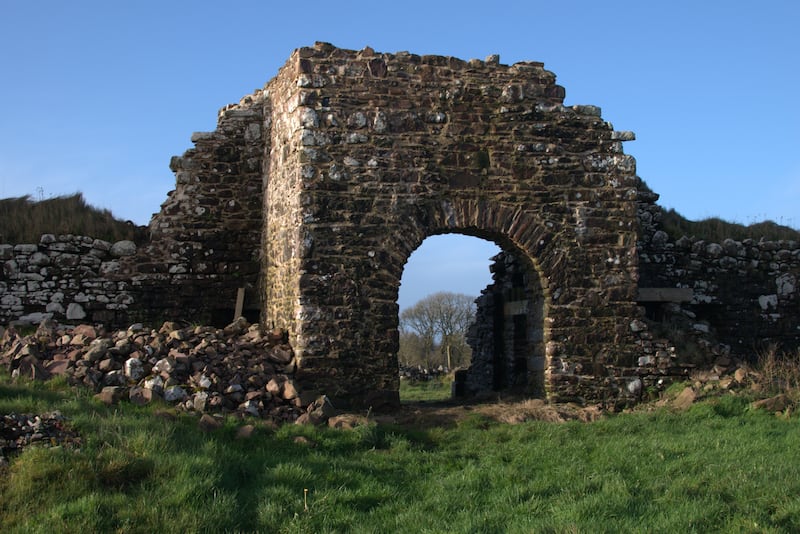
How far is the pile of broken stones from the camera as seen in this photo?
9.10 meters

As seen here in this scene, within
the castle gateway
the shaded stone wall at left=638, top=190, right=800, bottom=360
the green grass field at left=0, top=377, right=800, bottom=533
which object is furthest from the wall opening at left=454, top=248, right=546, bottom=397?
the green grass field at left=0, top=377, right=800, bottom=533

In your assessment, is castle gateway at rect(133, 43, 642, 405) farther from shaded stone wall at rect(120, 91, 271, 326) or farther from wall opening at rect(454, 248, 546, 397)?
wall opening at rect(454, 248, 546, 397)

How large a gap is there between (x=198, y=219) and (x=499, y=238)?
194 inches

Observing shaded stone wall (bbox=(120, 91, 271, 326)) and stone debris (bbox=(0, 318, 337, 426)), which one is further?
shaded stone wall (bbox=(120, 91, 271, 326))

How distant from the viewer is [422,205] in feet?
35.6

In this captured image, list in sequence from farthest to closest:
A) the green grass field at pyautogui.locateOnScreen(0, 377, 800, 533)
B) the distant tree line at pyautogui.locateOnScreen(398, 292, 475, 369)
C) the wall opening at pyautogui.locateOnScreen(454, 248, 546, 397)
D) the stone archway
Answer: the distant tree line at pyautogui.locateOnScreen(398, 292, 475, 369) < the wall opening at pyautogui.locateOnScreen(454, 248, 546, 397) < the stone archway < the green grass field at pyautogui.locateOnScreen(0, 377, 800, 533)

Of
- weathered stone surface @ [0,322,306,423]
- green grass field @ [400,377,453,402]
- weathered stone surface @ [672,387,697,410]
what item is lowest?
green grass field @ [400,377,453,402]

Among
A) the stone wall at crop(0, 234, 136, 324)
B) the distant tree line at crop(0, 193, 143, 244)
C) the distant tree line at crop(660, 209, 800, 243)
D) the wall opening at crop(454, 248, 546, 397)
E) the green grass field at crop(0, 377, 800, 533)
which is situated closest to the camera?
the green grass field at crop(0, 377, 800, 533)

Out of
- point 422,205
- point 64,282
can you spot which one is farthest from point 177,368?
point 422,205

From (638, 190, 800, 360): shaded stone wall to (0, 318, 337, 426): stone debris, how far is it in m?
7.59

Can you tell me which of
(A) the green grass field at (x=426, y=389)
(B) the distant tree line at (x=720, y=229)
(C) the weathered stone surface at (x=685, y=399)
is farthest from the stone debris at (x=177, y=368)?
(B) the distant tree line at (x=720, y=229)

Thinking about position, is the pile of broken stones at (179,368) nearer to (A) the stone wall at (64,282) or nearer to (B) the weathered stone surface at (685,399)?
(A) the stone wall at (64,282)

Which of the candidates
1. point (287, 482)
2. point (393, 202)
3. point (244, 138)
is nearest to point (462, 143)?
point (393, 202)

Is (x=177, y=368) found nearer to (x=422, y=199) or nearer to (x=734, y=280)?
(x=422, y=199)
